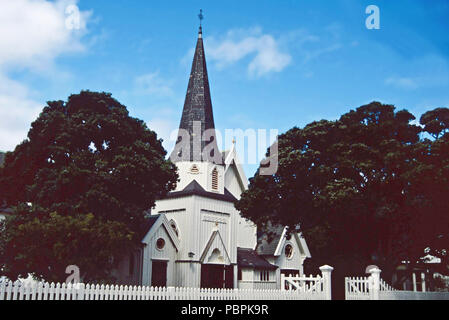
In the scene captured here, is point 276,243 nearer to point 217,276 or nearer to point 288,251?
point 288,251

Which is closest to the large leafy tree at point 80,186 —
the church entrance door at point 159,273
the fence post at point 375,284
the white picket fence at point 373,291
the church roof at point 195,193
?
the church entrance door at point 159,273

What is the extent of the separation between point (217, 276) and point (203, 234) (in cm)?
383

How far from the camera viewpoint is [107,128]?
101ft

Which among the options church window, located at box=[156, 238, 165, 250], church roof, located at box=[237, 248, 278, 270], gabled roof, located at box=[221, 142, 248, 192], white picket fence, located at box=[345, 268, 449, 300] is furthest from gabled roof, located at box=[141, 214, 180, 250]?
white picket fence, located at box=[345, 268, 449, 300]

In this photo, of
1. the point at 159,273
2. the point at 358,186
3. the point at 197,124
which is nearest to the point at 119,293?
the point at 358,186

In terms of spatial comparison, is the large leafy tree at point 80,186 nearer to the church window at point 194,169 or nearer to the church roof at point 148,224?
the church roof at point 148,224

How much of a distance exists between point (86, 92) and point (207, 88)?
1824 cm

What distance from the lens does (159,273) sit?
38.5m

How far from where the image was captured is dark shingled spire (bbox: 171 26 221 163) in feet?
149

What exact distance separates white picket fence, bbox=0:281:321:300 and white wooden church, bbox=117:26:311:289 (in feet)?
52.5

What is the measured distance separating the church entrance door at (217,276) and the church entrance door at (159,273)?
3584 mm

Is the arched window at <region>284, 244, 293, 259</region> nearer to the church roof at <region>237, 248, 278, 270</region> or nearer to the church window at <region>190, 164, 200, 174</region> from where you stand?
the church roof at <region>237, 248, 278, 270</region>

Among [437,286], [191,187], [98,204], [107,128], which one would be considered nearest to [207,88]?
[191,187]

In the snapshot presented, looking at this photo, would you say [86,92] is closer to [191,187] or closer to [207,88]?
[191,187]
